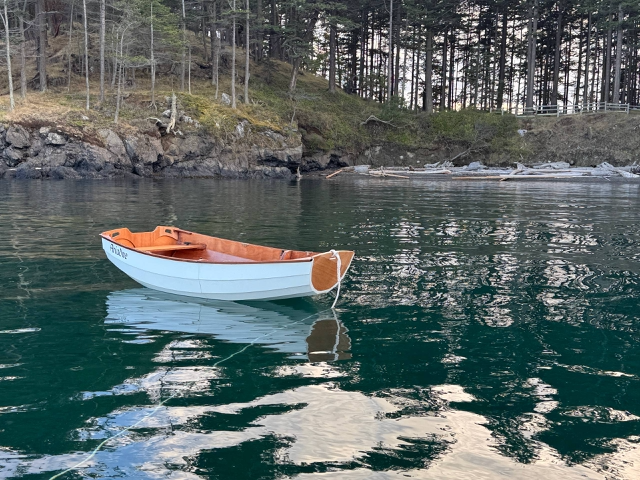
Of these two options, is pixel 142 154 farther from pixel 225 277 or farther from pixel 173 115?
pixel 225 277

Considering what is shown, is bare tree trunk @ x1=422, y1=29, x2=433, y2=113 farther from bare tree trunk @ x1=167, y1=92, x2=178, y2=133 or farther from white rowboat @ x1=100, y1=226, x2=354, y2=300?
white rowboat @ x1=100, y1=226, x2=354, y2=300

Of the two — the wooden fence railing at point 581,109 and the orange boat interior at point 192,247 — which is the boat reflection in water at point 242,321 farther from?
the wooden fence railing at point 581,109

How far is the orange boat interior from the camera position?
11.3 m

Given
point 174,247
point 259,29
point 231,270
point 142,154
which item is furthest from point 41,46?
point 231,270

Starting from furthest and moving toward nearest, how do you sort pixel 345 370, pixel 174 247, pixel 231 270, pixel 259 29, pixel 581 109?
pixel 581 109, pixel 259 29, pixel 174 247, pixel 231 270, pixel 345 370

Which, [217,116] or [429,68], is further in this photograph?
[429,68]

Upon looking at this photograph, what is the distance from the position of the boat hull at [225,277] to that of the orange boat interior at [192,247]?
1.34 feet

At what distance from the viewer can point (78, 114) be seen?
44969 mm

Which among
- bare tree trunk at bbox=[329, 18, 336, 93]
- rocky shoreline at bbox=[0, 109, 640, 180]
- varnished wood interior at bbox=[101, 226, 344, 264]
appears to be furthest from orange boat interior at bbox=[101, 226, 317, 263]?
bare tree trunk at bbox=[329, 18, 336, 93]

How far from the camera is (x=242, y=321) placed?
31.7ft

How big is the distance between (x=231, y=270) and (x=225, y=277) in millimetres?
222

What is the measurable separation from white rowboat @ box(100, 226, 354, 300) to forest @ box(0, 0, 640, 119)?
37434 mm

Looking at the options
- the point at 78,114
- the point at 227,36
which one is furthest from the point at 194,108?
the point at 227,36

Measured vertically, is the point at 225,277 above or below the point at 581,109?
below
